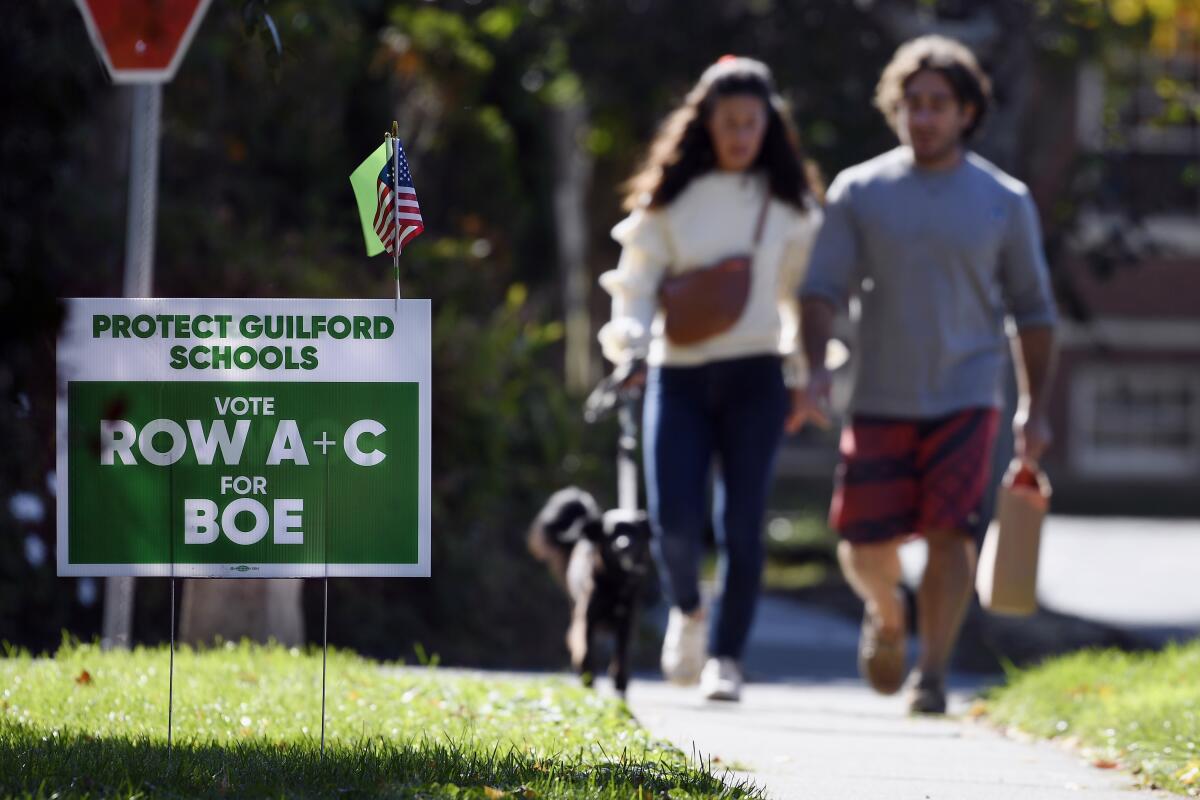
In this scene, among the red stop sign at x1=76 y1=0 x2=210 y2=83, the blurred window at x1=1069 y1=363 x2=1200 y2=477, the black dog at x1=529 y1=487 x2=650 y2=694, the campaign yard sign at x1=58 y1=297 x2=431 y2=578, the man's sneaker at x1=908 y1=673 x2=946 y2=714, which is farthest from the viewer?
the blurred window at x1=1069 y1=363 x2=1200 y2=477

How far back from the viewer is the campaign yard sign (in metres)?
4.31

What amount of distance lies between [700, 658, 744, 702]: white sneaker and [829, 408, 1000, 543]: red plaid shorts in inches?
25.6

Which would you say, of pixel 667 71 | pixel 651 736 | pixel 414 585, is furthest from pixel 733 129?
pixel 667 71

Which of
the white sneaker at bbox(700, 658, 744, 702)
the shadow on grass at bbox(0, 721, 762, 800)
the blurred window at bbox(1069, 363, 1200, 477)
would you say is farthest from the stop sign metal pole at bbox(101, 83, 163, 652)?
the blurred window at bbox(1069, 363, 1200, 477)

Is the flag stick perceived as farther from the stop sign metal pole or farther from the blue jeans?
the stop sign metal pole

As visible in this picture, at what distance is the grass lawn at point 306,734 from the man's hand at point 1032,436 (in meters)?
1.81

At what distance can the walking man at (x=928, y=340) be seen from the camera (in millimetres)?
6742

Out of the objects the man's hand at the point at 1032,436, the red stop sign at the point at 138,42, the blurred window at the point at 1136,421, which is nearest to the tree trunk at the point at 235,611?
the red stop sign at the point at 138,42

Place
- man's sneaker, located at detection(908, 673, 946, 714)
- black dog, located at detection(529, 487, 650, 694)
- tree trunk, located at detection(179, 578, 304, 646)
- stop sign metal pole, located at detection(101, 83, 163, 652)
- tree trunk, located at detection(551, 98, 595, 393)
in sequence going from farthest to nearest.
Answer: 1. tree trunk, located at detection(551, 98, 595, 393)
2. tree trunk, located at detection(179, 578, 304, 646)
3. stop sign metal pole, located at detection(101, 83, 163, 652)
4. man's sneaker, located at detection(908, 673, 946, 714)
5. black dog, located at detection(529, 487, 650, 694)

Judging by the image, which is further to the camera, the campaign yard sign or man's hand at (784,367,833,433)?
man's hand at (784,367,833,433)

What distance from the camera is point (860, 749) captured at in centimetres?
565

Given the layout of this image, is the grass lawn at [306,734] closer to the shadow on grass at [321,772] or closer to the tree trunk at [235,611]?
the shadow on grass at [321,772]

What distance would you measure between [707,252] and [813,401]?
0.64 meters

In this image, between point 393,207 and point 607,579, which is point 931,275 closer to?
point 607,579
